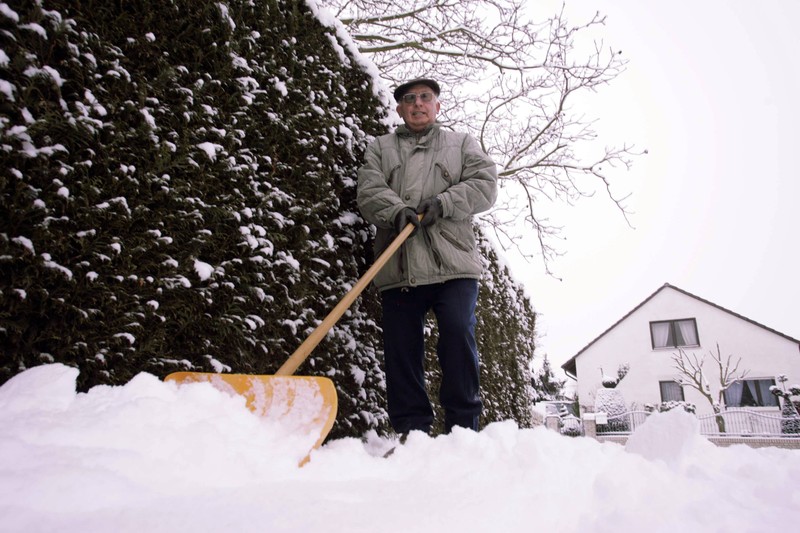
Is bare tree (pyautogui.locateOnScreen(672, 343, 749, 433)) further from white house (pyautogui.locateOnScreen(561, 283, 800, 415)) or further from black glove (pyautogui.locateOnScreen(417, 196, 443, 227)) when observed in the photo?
black glove (pyautogui.locateOnScreen(417, 196, 443, 227))

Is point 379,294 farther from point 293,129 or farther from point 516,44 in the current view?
point 516,44

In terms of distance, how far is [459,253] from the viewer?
284 cm

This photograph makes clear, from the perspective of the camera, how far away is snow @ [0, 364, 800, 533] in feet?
3.44

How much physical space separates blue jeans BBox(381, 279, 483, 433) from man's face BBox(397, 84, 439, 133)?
104 cm

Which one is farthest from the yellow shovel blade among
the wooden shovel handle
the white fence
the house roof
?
A: the house roof

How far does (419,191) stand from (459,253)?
46 centimetres

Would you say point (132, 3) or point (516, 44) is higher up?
point (516, 44)

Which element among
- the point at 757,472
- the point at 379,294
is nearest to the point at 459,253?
the point at 379,294

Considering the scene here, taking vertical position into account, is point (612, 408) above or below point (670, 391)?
below

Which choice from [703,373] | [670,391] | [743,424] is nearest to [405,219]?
[743,424]

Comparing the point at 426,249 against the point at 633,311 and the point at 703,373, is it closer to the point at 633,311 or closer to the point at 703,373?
the point at 703,373

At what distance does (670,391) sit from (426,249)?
79.9ft

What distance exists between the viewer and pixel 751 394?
2186 cm

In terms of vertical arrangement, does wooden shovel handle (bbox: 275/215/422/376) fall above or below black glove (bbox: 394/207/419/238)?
below
